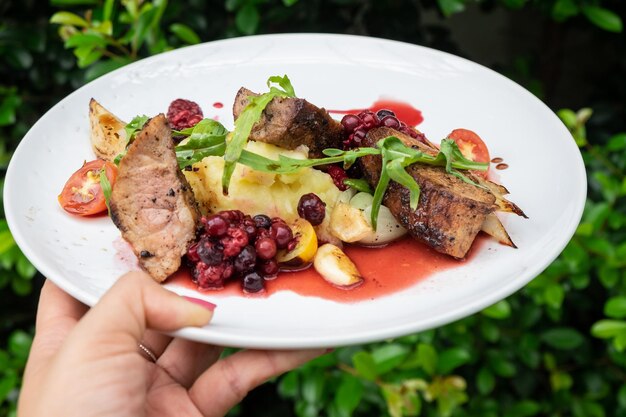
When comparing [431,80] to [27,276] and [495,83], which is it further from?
[27,276]

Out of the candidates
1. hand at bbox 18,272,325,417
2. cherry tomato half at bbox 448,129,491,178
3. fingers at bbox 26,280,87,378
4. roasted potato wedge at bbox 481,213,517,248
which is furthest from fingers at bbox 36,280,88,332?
cherry tomato half at bbox 448,129,491,178

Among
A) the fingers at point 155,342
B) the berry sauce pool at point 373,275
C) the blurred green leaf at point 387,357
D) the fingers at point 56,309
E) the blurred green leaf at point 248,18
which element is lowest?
the blurred green leaf at point 387,357

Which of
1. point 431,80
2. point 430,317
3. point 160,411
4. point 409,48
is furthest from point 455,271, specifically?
point 409,48

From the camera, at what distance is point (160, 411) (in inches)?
68.8

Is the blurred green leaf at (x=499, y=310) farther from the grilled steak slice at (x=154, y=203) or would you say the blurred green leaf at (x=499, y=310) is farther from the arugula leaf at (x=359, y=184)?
the grilled steak slice at (x=154, y=203)

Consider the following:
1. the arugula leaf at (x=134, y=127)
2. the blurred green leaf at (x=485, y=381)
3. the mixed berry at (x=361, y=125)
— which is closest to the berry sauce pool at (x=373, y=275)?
the mixed berry at (x=361, y=125)

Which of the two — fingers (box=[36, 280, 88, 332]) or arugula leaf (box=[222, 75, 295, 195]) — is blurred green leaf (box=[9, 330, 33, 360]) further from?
arugula leaf (box=[222, 75, 295, 195])

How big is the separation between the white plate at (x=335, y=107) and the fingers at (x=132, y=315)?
5 centimetres

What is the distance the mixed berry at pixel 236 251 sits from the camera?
1.76 m

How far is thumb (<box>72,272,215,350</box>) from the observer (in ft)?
4.65

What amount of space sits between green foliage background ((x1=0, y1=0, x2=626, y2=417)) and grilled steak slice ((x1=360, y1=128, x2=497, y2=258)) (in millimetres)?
462

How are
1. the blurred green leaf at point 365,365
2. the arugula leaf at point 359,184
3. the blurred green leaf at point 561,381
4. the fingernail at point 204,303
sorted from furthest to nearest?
the blurred green leaf at point 561,381 < the blurred green leaf at point 365,365 < the arugula leaf at point 359,184 < the fingernail at point 204,303

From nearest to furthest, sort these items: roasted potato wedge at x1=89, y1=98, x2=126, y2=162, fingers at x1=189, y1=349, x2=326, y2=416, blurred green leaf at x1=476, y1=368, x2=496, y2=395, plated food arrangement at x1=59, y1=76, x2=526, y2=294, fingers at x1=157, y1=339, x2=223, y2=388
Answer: fingers at x1=189, y1=349, x2=326, y2=416
plated food arrangement at x1=59, y1=76, x2=526, y2=294
fingers at x1=157, y1=339, x2=223, y2=388
roasted potato wedge at x1=89, y1=98, x2=126, y2=162
blurred green leaf at x1=476, y1=368, x2=496, y2=395

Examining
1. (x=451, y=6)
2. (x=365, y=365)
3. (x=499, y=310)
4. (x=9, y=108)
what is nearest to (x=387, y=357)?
(x=365, y=365)
